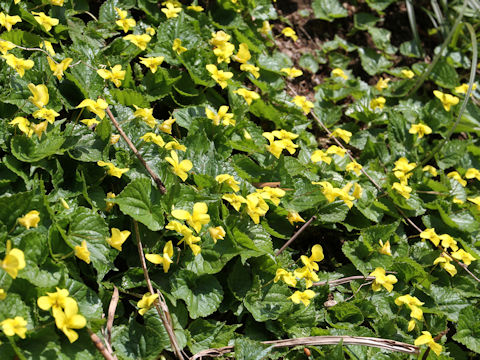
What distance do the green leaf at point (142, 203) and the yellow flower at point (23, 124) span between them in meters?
0.44

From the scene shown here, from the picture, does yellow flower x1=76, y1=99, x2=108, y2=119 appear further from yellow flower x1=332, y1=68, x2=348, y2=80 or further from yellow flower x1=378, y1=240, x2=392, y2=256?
yellow flower x1=332, y1=68, x2=348, y2=80

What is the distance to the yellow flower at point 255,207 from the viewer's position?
2240mm

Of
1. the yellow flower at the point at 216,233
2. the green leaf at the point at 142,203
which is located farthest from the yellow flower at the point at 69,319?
the yellow flower at the point at 216,233

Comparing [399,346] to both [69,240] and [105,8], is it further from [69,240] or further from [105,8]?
[105,8]

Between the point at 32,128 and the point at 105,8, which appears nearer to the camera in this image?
the point at 32,128

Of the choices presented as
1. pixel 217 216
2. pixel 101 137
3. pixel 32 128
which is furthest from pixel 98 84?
pixel 217 216

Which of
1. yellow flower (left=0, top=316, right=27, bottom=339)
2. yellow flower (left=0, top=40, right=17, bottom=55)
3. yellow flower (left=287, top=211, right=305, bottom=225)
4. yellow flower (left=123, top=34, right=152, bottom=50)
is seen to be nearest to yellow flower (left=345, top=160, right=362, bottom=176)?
yellow flower (left=287, top=211, right=305, bottom=225)

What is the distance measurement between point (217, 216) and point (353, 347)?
33.8 inches

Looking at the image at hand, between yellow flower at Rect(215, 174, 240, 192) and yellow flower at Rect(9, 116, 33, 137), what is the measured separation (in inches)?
32.2

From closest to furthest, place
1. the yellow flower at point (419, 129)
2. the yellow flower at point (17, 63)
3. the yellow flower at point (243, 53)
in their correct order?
the yellow flower at point (17, 63), the yellow flower at point (243, 53), the yellow flower at point (419, 129)

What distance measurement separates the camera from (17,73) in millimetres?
2342

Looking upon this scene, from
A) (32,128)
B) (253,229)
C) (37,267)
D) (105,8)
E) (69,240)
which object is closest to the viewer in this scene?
(37,267)

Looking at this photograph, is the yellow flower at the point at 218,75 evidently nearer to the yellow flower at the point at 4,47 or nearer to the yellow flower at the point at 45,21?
the yellow flower at the point at 45,21

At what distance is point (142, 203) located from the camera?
7.06 ft
